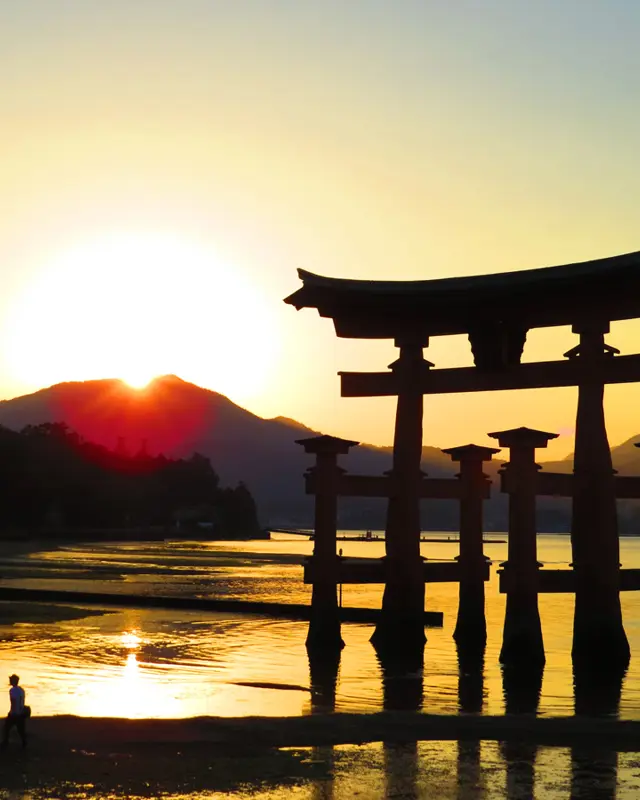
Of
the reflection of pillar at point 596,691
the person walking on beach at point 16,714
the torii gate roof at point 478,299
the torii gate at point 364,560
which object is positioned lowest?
the reflection of pillar at point 596,691

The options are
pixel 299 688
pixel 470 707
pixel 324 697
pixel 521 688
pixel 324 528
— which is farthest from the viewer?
pixel 324 528

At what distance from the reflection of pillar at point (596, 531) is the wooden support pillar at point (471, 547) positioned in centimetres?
411

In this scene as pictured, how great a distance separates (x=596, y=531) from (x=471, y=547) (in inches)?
181

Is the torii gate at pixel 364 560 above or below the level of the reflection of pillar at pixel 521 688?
above

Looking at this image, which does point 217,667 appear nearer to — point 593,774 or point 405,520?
point 405,520

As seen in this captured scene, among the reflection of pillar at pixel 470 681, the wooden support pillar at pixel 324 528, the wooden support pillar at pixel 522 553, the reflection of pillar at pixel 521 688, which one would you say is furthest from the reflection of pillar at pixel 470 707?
the wooden support pillar at pixel 324 528

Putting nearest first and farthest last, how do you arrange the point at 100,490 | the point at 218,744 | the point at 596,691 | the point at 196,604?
1. the point at 218,744
2. the point at 596,691
3. the point at 196,604
4. the point at 100,490

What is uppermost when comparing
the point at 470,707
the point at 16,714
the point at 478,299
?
the point at 478,299

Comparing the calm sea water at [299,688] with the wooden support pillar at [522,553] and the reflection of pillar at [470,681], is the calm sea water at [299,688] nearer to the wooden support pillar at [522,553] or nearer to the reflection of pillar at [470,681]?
the reflection of pillar at [470,681]

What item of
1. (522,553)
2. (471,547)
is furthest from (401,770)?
(471,547)

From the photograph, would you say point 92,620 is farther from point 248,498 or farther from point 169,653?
point 248,498

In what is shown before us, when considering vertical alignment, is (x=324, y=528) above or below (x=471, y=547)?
above

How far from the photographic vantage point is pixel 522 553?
20.0 metres

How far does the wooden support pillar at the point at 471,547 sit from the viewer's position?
24.0m
